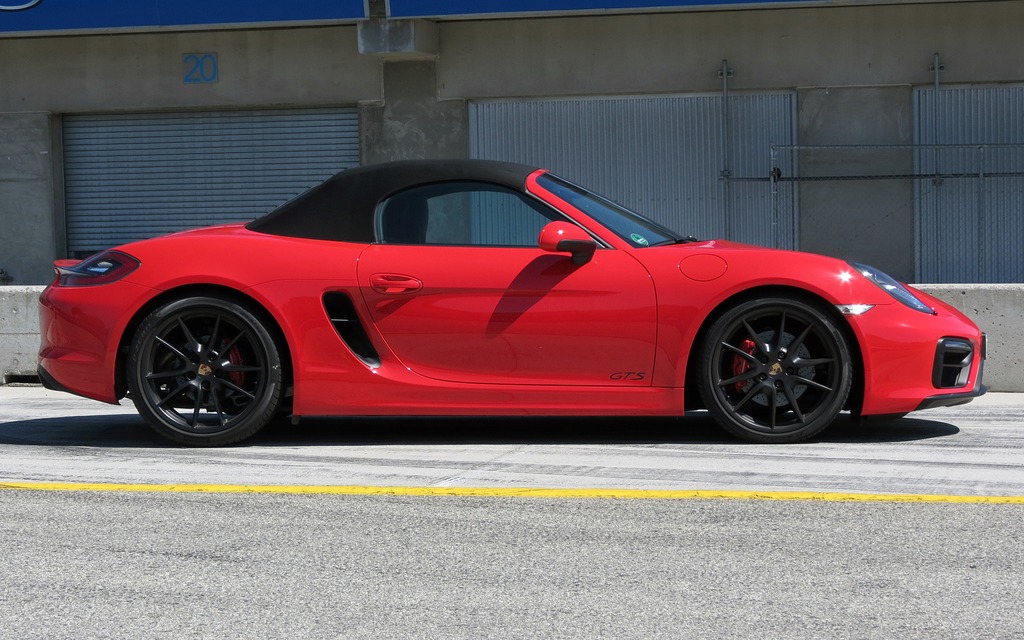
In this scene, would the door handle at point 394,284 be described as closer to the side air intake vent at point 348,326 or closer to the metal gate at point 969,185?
the side air intake vent at point 348,326

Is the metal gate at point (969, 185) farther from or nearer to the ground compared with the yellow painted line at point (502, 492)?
farther from the ground

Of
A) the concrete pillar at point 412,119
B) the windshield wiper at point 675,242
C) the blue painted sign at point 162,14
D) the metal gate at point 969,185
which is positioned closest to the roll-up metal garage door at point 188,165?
the concrete pillar at point 412,119

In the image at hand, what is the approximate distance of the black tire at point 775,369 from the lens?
6191 mm

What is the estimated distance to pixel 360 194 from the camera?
6.58 metres

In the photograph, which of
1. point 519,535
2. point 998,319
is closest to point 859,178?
point 998,319

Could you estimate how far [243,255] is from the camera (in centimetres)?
644

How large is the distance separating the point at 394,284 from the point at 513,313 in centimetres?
57

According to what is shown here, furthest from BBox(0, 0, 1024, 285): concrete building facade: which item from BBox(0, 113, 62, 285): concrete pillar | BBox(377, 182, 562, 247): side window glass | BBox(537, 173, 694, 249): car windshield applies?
BBox(377, 182, 562, 247): side window glass

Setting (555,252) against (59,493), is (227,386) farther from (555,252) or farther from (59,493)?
(555,252)

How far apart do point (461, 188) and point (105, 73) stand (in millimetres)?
13250

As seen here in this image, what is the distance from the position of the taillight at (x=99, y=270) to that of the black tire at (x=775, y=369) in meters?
2.76

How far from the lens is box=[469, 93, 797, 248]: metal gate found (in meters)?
17.4

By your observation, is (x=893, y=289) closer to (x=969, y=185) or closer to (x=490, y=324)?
(x=490, y=324)

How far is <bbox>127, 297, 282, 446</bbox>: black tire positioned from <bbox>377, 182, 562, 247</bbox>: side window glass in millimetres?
801
